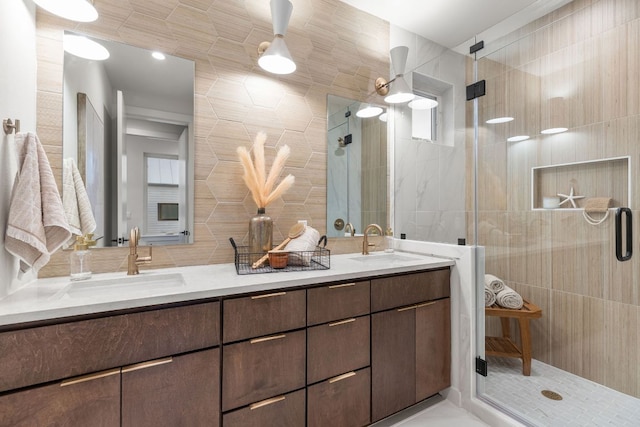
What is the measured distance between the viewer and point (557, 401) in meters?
1.81

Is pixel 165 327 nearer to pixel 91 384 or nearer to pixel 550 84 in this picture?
pixel 91 384

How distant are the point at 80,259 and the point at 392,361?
1624mm

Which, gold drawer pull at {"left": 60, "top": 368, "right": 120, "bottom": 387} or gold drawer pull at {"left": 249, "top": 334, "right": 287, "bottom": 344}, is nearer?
gold drawer pull at {"left": 60, "top": 368, "right": 120, "bottom": 387}

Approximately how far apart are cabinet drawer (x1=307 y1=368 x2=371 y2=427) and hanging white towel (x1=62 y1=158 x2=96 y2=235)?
4.27 ft

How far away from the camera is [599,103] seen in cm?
189

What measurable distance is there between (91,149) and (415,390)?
2154mm

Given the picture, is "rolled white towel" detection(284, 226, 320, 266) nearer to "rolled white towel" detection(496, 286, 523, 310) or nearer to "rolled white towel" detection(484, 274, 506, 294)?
"rolled white towel" detection(484, 274, 506, 294)

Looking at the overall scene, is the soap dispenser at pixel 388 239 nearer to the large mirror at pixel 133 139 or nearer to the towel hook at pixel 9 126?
the large mirror at pixel 133 139

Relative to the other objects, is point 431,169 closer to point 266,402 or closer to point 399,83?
point 399,83

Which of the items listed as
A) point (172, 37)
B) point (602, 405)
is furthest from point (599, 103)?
point (172, 37)

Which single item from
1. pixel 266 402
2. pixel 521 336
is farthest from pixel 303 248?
pixel 521 336

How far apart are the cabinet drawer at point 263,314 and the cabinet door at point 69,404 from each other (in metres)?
0.39

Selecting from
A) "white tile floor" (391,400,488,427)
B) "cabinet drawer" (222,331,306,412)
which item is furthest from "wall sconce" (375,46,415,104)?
"white tile floor" (391,400,488,427)

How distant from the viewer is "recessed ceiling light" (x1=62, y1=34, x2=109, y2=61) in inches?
54.8
